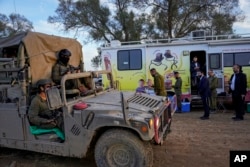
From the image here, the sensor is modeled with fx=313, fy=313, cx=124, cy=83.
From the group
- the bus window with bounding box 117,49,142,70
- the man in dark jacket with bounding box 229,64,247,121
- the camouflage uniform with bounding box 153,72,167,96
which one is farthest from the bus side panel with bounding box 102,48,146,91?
the man in dark jacket with bounding box 229,64,247,121

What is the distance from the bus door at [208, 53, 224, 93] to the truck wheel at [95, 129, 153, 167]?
766cm

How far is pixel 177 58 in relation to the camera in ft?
38.8

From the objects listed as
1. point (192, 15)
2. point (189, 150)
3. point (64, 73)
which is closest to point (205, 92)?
point (189, 150)

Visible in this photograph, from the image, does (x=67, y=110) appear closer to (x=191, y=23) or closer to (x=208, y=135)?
(x=208, y=135)

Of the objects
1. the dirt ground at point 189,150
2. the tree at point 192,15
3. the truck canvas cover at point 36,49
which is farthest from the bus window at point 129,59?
the tree at point 192,15

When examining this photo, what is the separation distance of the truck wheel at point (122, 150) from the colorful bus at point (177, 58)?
22.3 feet

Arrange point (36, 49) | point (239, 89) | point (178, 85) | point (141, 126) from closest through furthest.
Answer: point (141, 126)
point (36, 49)
point (239, 89)
point (178, 85)

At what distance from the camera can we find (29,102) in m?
5.12

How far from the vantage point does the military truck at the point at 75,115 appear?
444 cm

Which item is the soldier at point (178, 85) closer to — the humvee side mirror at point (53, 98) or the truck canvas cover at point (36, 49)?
the truck canvas cover at point (36, 49)

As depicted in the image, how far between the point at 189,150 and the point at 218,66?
6243 millimetres

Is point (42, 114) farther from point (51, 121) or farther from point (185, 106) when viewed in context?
point (185, 106)

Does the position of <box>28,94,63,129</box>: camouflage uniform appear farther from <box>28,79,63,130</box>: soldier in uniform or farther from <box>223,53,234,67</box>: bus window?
<box>223,53,234,67</box>: bus window

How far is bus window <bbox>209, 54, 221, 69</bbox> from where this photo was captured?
38.0 feet
